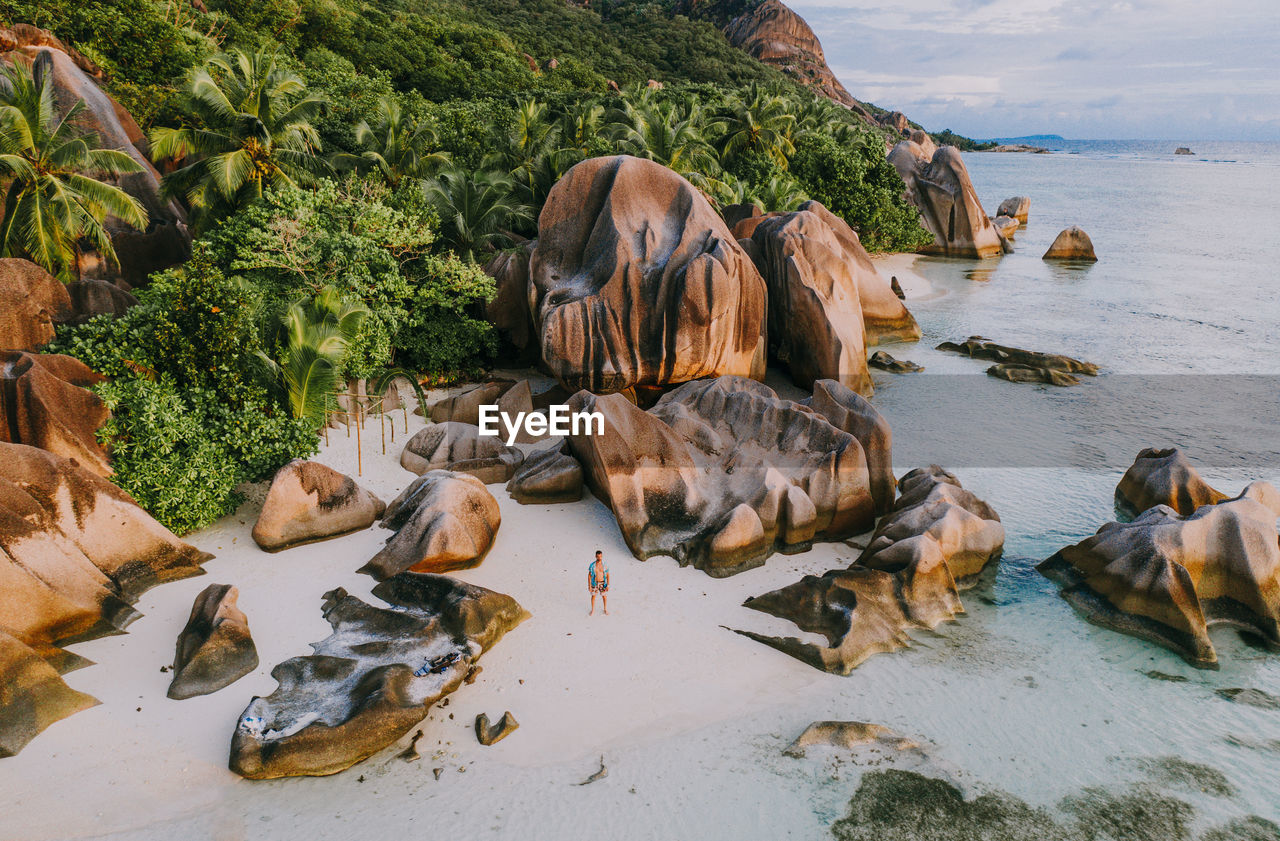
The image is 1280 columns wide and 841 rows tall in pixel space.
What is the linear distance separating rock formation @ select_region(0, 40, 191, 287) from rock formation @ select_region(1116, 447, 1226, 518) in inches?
1019

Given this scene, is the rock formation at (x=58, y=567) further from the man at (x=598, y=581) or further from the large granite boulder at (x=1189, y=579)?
the large granite boulder at (x=1189, y=579)

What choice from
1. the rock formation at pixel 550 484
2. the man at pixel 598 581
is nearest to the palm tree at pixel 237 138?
the rock formation at pixel 550 484

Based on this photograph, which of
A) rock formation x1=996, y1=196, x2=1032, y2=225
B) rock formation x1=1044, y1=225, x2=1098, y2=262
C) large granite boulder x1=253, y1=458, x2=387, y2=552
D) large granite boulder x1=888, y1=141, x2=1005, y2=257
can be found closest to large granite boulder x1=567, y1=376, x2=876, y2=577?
large granite boulder x1=253, y1=458, x2=387, y2=552

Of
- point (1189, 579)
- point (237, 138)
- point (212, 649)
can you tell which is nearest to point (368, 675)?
point (212, 649)

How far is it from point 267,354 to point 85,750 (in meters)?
8.57

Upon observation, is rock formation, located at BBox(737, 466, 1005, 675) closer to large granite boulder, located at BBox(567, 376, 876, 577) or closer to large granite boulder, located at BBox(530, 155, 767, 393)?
large granite boulder, located at BBox(567, 376, 876, 577)

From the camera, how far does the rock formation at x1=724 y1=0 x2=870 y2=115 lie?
106812mm

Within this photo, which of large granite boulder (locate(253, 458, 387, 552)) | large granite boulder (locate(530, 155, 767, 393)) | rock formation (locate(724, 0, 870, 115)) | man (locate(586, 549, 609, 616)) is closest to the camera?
man (locate(586, 549, 609, 616))

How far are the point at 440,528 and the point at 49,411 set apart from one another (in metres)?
7.00

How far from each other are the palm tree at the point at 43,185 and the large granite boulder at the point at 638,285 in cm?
1079

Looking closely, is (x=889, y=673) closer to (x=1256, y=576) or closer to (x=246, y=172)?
(x=1256, y=576)

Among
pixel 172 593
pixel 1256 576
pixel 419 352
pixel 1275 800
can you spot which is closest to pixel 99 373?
pixel 172 593

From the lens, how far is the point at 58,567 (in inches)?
460

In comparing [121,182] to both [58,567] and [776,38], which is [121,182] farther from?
[776,38]
